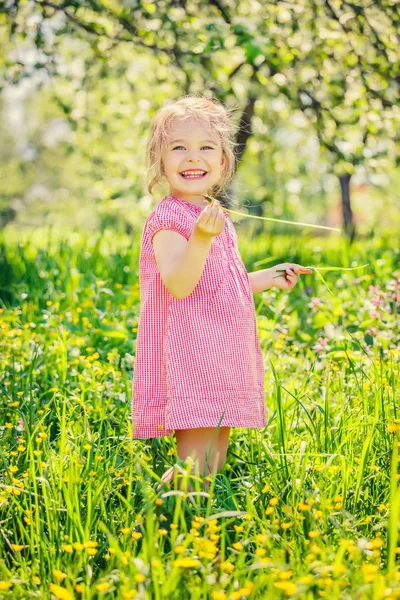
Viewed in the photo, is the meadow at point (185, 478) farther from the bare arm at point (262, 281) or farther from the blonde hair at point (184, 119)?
the blonde hair at point (184, 119)

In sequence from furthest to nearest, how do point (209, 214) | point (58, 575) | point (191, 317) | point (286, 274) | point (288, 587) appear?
point (286, 274) → point (191, 317) → point (209, 214) → point (58, 575) → point (288, 587)

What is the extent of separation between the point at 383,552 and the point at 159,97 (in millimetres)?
5119

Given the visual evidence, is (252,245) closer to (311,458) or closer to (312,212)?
(311,458)

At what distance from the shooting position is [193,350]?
2.11 metres

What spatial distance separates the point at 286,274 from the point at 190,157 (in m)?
0.53

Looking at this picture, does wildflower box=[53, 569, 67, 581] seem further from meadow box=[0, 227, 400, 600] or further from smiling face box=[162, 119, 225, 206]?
smiling face box=[162, 119, 225, 206]

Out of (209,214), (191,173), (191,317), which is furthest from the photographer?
(191,173)

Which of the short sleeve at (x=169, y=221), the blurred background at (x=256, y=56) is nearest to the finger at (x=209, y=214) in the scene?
the short sleeve at (x=169, y=221)

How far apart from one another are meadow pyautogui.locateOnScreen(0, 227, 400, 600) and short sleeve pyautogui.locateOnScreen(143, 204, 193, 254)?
53 centimetres

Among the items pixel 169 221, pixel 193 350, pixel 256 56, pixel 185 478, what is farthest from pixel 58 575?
pixel 256 56

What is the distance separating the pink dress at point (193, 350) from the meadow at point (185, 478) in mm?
113

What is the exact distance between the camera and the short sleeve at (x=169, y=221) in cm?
214

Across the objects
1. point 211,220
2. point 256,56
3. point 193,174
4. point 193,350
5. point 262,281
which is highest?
point 256,56

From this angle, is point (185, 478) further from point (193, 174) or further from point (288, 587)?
point (193, 174)
